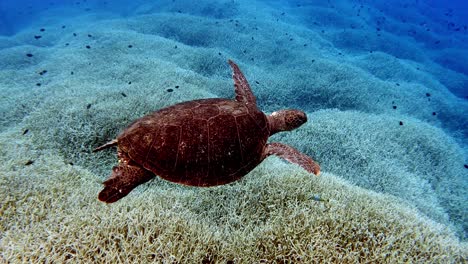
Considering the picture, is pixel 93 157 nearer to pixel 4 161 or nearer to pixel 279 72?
pixel 4 161

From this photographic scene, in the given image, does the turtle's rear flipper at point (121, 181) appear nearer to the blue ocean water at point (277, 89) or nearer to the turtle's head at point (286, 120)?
the turtle's head at point (286, 120)

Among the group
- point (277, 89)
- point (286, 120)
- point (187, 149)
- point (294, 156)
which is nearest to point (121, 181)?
point (187, 149)

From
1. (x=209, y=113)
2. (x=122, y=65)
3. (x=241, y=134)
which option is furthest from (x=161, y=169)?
(x=122, y=65)

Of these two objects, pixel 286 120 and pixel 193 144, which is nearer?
pixel 193 144

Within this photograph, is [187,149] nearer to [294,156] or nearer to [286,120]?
[294,156]

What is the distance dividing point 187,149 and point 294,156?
5.39ft

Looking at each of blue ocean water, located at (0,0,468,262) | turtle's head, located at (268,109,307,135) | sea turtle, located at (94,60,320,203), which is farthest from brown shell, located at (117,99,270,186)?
blue ocean water, located at (0,0,468,262)

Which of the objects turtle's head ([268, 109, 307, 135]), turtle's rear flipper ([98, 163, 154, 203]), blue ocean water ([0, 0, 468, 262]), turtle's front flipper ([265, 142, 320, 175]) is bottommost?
blue ocean water ([0, 0, 468, 262])

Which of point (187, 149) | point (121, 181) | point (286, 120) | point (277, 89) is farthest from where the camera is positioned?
point (277, 89)

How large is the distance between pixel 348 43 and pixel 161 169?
816 inches

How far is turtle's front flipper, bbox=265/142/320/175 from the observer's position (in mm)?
3330

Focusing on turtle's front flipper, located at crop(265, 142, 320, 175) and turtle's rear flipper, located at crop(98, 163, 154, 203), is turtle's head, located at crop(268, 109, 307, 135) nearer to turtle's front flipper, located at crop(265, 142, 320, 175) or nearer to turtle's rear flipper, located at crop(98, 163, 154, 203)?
turtle's front flipper, located at crop(265, 142, 320, 175)

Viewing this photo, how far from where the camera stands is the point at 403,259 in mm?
3010

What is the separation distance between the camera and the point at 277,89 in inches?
395
